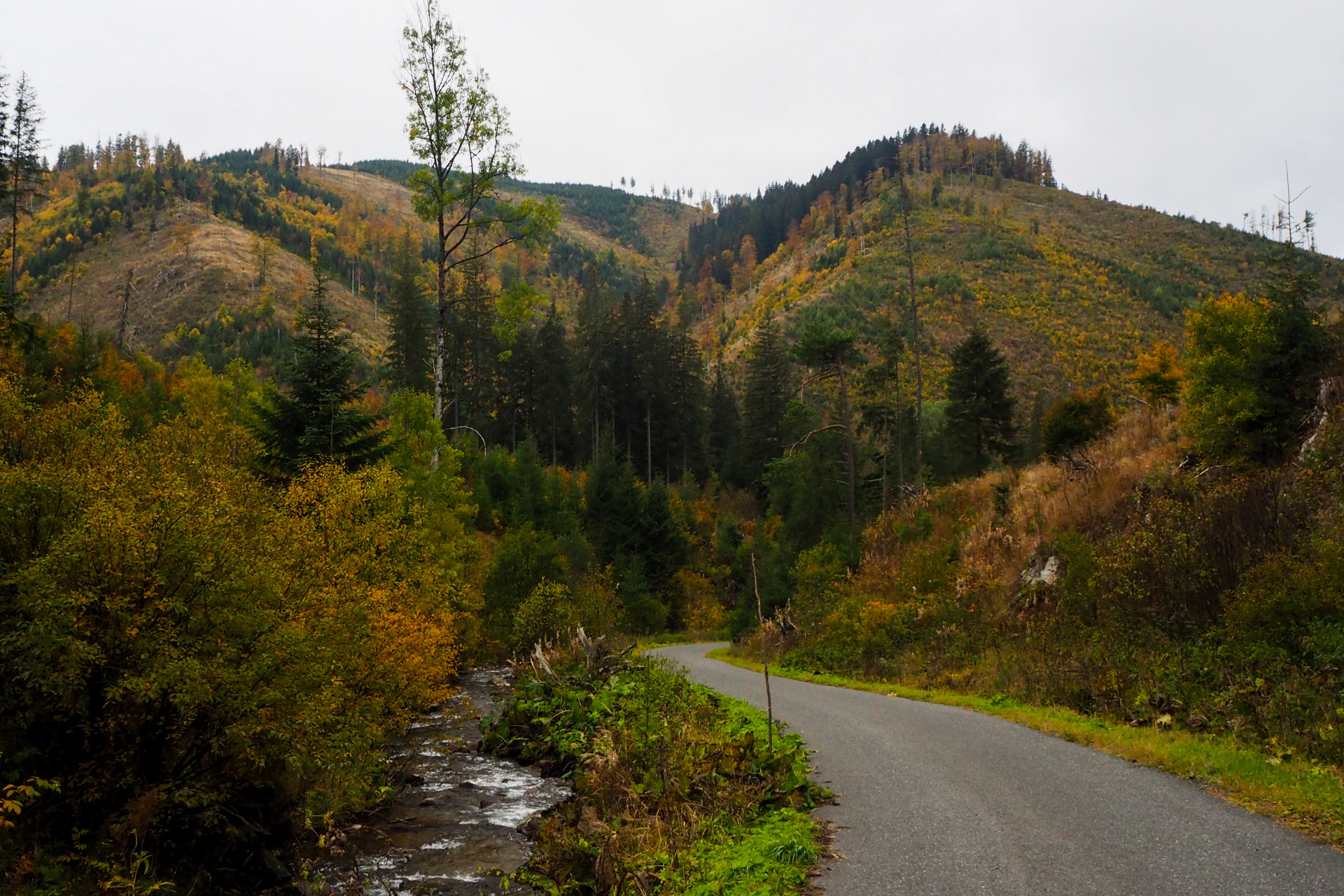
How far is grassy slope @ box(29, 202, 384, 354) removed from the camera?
127938mm

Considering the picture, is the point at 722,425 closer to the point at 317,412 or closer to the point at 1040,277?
the point at 1040,277

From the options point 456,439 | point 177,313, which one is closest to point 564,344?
point 456,439

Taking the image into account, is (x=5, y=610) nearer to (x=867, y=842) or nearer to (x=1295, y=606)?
(x=867, y=842)

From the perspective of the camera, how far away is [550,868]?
9.11 metres

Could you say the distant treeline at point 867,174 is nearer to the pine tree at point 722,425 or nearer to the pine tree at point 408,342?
the pine tree at point 722,425

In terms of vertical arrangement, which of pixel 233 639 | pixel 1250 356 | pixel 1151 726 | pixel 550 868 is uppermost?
pixel 1250 356

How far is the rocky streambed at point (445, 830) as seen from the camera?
10.1 m

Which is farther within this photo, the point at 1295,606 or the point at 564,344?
the point at 564,344

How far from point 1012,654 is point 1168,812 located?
10.1 metres

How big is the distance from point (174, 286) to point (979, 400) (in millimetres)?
144118

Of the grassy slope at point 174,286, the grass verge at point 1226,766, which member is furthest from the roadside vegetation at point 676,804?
the grassy slope at point 174,286

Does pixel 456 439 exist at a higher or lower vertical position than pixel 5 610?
higher

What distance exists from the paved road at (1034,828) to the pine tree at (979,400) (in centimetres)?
3541

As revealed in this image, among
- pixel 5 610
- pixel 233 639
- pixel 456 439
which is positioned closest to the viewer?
pixel 5 610
